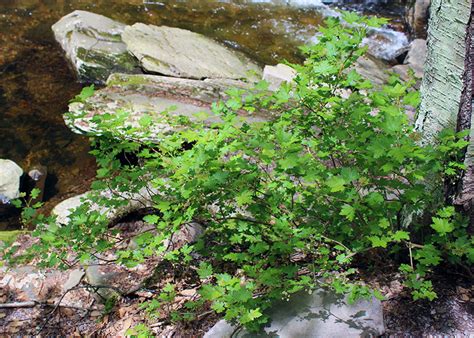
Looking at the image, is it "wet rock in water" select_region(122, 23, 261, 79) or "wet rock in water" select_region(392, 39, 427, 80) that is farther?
"wet rock in water" select_region(392, 39, 427, 80)

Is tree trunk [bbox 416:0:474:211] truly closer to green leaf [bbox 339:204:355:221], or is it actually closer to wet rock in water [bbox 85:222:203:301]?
green leaf [bbox 339:204:355:221]

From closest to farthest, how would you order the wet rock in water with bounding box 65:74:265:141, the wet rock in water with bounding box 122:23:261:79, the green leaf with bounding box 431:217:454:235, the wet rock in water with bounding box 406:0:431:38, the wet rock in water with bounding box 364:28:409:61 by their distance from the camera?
the green leaf with bounding box 431:217:454:235
the wet rock in water with bounding box 65:74:265:141
the wet rock in water with bounding box 122:23:261:79
the wet rock in water with bounding box 364:28:409:61
the wet rock in water with bounding box 406:0:431:38

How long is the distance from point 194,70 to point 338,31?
4291mm

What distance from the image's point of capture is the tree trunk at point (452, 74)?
2453 mm

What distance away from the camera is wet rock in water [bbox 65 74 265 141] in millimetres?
5523

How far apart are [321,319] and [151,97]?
4.09m

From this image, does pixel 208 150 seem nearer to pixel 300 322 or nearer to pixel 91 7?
pixel 300 322

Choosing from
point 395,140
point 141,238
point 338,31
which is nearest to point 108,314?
point 141,238

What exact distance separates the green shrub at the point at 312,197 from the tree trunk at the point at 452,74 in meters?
0.11

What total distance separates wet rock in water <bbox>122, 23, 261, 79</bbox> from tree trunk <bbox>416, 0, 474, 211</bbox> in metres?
4.18

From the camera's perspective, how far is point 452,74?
2529 mm

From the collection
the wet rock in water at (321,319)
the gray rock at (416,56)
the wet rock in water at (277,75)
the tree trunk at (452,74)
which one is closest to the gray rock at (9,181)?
the wet rock in water at (277,75)

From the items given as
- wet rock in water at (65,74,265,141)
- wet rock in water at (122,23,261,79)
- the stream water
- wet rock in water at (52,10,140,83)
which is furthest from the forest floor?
wet rock in water at (52,10,140,83)

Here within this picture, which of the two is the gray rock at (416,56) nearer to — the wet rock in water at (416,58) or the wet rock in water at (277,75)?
the wet rock in water at (416,58)
